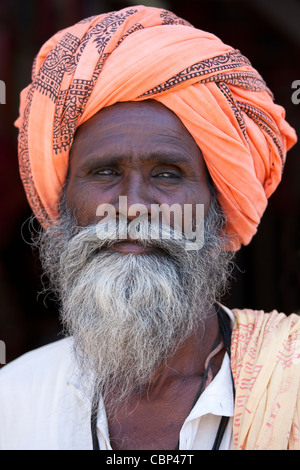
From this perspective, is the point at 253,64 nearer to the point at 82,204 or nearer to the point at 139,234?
the point at 82,204

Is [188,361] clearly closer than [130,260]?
No

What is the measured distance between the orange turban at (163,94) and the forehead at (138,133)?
3 cm

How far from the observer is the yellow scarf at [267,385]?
5.62 feet

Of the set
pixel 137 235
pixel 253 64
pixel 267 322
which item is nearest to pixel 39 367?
pixel 137 235

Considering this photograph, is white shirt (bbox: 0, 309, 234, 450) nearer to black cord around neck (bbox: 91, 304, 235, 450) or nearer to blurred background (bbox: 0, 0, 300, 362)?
black cord around neck (bbox: 91, 304, 235, 450)

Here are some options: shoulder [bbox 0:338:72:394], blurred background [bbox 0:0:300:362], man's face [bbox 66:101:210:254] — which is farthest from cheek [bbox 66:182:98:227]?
blurred background [bbox 0:0:300:362]

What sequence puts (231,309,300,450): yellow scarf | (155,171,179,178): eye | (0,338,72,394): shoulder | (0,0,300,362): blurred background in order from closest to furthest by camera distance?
(231,309,300,450): yellow scarf, (155,171,179,178): eye, (0,338,72,394): shoulder, (0,0,300,362): blurred background

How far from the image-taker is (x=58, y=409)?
2.06 metres

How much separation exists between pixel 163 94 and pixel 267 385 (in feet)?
3.37

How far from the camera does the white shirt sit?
187 cm

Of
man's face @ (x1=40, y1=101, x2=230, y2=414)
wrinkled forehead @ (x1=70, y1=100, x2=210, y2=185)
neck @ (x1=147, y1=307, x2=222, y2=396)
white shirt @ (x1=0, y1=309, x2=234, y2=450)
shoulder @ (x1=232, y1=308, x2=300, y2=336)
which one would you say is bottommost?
white shirt @ (x1=0, y1=309, x2=234, y2=450)
